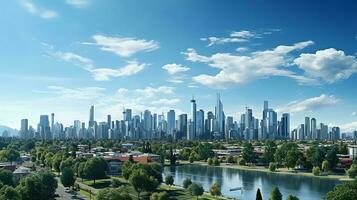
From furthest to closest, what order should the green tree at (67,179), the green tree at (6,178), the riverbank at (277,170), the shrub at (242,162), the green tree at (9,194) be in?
the shrub at (242,162) < the riverbank at (277,170) < the green tree at (67,179) < the green tree at (6,178) < the green tree at (9,194)

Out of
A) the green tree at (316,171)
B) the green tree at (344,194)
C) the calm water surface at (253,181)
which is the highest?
the green tree at (344,194)

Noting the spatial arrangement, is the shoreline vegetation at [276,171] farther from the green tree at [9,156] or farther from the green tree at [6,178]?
the green tree at [6,178]

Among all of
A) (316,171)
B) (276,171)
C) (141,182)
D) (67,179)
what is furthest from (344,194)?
(276,171)

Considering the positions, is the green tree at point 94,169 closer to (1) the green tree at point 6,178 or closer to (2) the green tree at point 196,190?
(1) the green tree at point 6,178

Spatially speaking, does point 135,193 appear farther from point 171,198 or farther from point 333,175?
point 333,175

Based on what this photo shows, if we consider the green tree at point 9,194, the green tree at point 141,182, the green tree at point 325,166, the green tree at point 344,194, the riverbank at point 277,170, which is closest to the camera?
the green tree at point 344,194

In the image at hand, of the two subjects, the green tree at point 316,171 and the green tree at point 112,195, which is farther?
the green tree at point 316,171

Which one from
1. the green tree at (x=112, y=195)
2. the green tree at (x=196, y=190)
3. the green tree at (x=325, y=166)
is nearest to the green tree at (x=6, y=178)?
the green tree at (x=112, y=195)

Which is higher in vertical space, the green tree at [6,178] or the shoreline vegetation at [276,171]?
the green tree at [6,178]

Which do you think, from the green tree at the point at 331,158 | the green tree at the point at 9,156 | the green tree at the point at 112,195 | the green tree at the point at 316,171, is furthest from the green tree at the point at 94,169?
the green tree at the point at 331,158

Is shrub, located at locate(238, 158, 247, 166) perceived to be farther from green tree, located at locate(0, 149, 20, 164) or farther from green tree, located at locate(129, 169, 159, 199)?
green tree, located at locate(129, 169, 159, 199)
